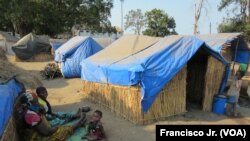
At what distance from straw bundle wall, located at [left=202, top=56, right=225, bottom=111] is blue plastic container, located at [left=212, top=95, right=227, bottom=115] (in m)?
0.16

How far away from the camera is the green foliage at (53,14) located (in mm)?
31125

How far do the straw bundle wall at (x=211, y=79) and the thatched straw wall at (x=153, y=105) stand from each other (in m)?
1.01

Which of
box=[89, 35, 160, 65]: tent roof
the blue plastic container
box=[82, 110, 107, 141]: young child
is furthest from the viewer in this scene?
box=[89, 35, 160, 65]: tent roof

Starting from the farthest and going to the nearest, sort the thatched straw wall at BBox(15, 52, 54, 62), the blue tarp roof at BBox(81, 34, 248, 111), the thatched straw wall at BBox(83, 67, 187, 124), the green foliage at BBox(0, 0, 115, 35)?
the green foliage at BBox(0, 0, 115, 35)
the thatched straw wall at BBox(15, 52, 54, 62)
the thatched straw wall at BBox(83, 67, 187, 124)
the blue tarp roof at BBox(81, 34, 248, 111)

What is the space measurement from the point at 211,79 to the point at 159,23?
2964 centimetres

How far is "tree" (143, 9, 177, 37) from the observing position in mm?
38603

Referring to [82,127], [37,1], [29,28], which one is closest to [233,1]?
[37,1]

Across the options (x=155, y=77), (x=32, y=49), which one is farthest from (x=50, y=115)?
(x=32, y=49)

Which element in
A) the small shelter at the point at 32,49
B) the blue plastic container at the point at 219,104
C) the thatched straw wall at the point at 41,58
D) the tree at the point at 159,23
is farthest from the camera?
the tree at the point at 159,23

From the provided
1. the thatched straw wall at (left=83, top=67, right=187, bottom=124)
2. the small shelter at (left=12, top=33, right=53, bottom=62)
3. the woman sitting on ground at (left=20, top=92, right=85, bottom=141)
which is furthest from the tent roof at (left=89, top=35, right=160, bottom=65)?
the small shelter at (left=12, top=33, right=53, bottom=62)

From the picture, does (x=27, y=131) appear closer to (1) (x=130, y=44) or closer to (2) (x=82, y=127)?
(2) (x=82, y=127)

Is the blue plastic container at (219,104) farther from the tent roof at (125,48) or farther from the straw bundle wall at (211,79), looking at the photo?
the tent roof at (125,48)

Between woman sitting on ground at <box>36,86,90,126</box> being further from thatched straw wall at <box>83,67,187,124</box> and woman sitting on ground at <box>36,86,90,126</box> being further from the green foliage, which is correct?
the green foliage

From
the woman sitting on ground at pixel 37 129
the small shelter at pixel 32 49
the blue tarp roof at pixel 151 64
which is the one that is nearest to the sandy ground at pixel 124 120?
the blue tarp roof at pixel 151 64
